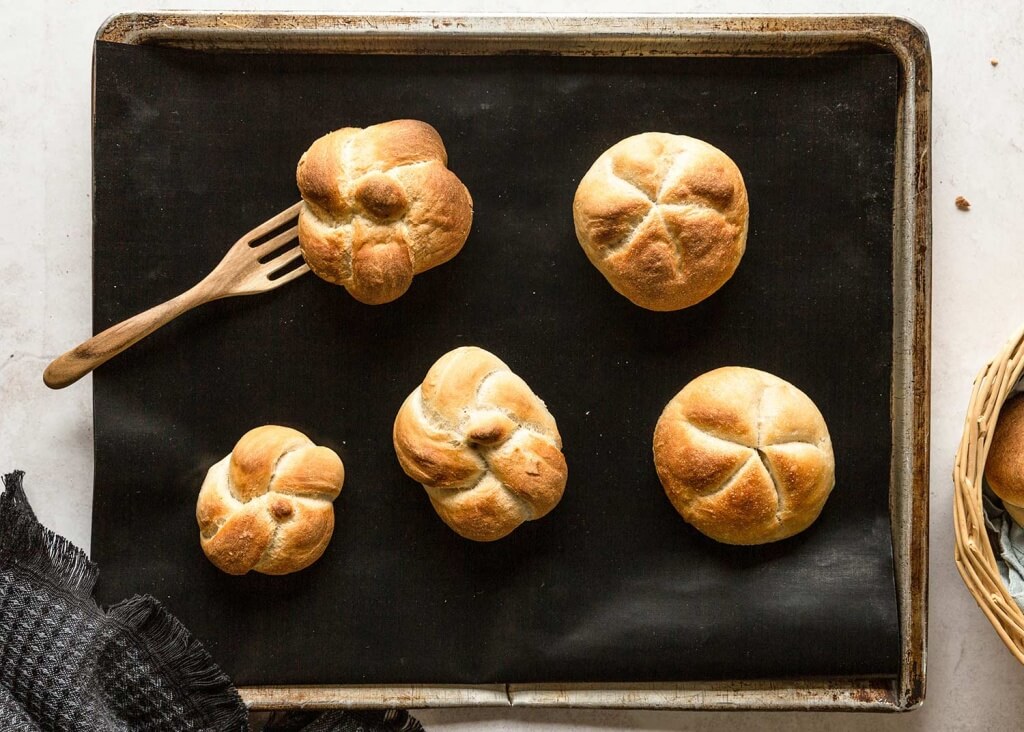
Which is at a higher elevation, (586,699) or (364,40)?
(364,40)

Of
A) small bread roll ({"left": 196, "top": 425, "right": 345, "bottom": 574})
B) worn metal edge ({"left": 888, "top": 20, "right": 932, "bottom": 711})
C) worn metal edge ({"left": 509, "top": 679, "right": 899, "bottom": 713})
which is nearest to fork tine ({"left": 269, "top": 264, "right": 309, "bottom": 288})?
small bread roll ({"left": 196, "top": 425, "right": 345, "bottom": 574})

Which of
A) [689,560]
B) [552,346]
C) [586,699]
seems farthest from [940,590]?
[552,346]

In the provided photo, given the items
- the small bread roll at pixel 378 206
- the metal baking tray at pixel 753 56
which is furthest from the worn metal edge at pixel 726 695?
the small bread roll at pixel 378 206

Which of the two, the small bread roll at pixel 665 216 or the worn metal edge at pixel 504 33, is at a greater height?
the worn metal edge at pixel 504 33

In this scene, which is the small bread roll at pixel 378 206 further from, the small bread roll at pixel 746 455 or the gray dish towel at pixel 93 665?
the gray dish towel at pixel 93 665

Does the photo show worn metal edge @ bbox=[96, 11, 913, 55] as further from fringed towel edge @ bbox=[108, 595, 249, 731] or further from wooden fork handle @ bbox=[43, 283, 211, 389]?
fringed towel edge @ bbox=[108, 595, 249, 731]

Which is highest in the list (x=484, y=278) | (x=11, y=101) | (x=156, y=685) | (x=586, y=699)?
(x=11, y=101)

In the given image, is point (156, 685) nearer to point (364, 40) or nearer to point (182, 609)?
point (182, 609)
